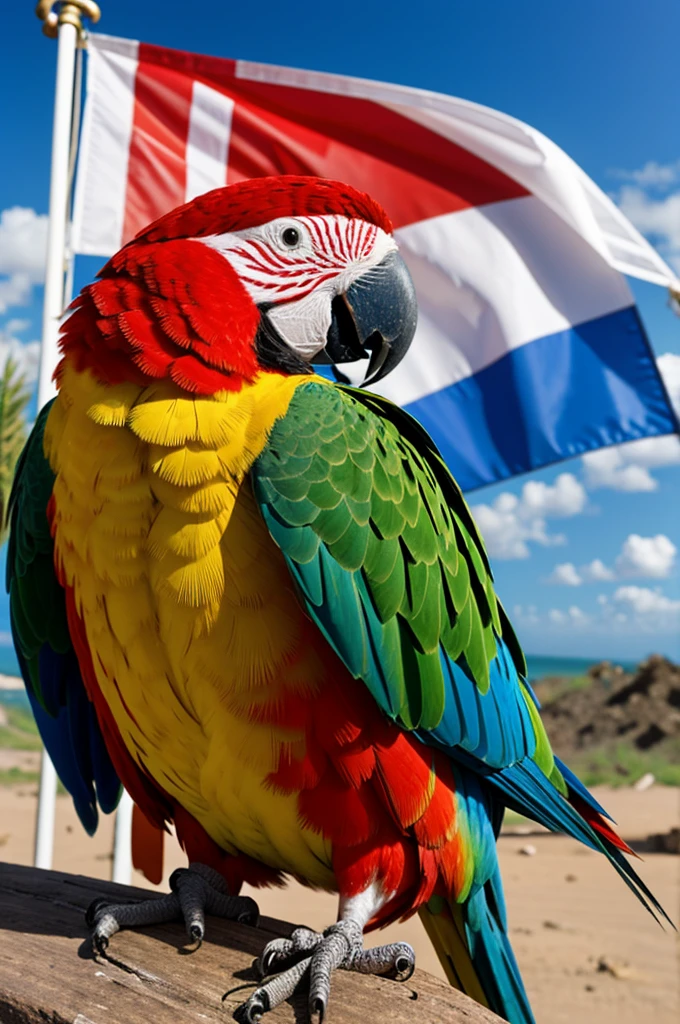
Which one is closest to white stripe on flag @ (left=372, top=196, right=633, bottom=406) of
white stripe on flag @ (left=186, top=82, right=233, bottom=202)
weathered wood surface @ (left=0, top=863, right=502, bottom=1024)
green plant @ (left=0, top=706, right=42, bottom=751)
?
white stripe on flag @ (left=186, top=82, right=233, bottom=202)

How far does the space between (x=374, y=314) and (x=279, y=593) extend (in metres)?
0.61

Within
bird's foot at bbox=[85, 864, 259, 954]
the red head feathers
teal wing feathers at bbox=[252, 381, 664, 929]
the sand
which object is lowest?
the sand

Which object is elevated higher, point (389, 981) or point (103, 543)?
point (103, 543)

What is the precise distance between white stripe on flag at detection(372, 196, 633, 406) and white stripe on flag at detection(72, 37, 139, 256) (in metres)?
1.32

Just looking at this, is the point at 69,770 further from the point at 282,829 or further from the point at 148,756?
the point at 282,829

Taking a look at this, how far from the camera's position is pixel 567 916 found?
18.0 ft

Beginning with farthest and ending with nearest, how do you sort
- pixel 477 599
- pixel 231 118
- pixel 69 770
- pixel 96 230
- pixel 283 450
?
pixel 231 118 → pixel 96 230 → pixel 69 770 → pixel 477 599 → pixel 283 450

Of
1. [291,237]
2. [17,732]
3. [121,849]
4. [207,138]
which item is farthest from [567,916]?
[17,732]

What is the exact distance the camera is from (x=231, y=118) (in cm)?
380

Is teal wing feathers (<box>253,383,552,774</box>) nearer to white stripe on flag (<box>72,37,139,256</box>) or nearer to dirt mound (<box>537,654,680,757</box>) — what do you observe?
white stripe on flag (<box>72,37,139,256</box>)

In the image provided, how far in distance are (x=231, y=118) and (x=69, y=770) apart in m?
3.12

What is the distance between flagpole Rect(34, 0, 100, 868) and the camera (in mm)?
3338

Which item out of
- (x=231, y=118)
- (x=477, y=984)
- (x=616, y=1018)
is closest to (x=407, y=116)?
(x=231, y=118)

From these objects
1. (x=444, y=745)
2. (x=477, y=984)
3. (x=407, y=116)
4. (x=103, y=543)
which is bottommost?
(x=477, y=984)
